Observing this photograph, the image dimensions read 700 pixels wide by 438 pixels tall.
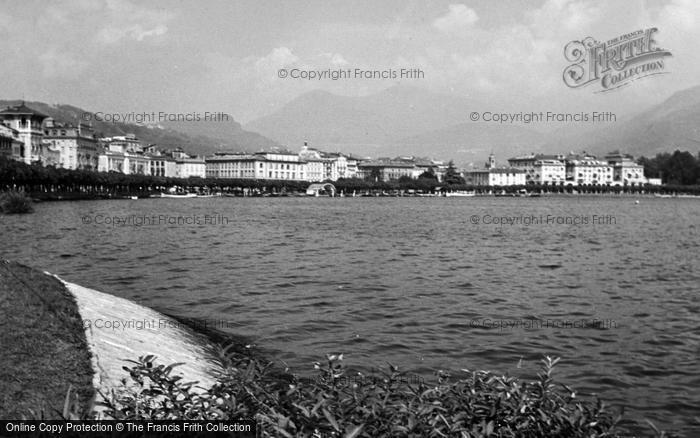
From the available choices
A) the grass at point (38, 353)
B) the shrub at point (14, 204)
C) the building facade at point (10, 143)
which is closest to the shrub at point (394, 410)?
the grass at point (38, 353)

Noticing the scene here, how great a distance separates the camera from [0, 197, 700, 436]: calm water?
11719 mm

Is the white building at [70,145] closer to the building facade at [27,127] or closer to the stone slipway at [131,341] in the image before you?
the building facade at [27,127]

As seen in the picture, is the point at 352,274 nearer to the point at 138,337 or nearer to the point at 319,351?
the point at 319,351

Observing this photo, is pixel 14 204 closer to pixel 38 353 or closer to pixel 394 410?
pixel 38 353

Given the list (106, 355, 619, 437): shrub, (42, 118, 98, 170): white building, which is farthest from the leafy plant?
(42, 118, 98, 170): white building

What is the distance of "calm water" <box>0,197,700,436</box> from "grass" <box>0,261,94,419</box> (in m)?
3.81

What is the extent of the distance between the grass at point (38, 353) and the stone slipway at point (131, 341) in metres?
0.22

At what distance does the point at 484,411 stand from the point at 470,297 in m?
14.2

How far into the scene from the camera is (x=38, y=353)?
7.67 metres

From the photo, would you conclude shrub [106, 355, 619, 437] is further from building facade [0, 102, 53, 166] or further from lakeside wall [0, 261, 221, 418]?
building facade [0, 102, 53, 166]

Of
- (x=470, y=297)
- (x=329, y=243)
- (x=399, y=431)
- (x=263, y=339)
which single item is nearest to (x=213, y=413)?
(x=399, y=431)

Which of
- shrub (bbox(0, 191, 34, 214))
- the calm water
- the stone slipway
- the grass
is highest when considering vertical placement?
shrub (bbox(0, 191, 34, 214))

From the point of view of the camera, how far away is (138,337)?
35.6ft

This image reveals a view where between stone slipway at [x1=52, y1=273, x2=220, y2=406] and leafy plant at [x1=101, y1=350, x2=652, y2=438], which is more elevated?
leafy plant at [x1=101, y1=350, x2=652, y2=438]
